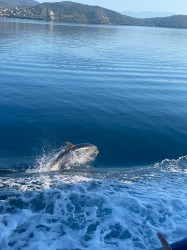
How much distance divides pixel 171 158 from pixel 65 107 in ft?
37.7

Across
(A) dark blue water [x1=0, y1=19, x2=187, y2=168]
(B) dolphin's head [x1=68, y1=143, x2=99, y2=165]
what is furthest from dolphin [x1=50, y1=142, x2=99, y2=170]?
(A) dark blue water [x1=0, y1=19, x2=187, y2=168]

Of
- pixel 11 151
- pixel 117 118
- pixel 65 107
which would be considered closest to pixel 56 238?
pixel 11 151

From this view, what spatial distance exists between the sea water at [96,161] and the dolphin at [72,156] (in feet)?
1.91

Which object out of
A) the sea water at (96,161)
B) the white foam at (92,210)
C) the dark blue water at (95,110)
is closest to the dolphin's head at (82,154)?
the sea water at (96,161)

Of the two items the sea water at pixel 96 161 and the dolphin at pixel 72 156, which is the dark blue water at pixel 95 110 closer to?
the sea water at pixel 96 161

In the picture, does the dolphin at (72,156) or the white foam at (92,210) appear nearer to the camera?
the white foam at (92,210)

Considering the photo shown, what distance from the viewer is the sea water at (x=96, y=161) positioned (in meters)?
10.1

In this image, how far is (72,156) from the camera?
50.2 feet

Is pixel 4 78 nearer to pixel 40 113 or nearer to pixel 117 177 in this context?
pixel 40 113

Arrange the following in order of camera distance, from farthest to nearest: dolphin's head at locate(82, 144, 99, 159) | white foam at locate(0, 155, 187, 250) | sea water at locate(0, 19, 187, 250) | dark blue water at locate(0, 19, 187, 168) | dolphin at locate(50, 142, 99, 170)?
dark blue water at locate(0, 19, 187, 168), dolphin's head at locate(82, 144, 99, 159), dolphin at locate(50, 142, 99, 170), sea water at locate(0, 19, 187, 250), white foam at locate(0, 155, 187, 250)

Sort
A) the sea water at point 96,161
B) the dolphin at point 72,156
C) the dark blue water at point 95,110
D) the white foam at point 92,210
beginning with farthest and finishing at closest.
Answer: the dark blue water at point 95,110 → the dolphin at point 72,156 → the sea water at point 96,161 → the white foam at point 92,210

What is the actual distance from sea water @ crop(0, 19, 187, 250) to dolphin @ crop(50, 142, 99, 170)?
0.58 metres

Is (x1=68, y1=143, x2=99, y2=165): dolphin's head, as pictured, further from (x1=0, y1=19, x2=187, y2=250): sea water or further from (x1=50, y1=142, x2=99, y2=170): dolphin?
(x1=0, y1=19, x2=187, y2=250): sea water

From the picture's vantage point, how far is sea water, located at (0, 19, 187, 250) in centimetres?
1008
